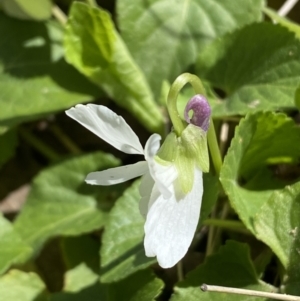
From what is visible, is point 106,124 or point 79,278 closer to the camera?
point 106,124

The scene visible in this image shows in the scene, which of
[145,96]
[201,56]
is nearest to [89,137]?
[145,96]

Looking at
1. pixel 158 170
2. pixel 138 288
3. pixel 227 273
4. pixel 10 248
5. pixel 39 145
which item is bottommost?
pixel 39 145

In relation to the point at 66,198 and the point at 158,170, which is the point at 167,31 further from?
the point at 158,170

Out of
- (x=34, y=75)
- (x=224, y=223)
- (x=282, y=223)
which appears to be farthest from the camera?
(x=34, y=75)

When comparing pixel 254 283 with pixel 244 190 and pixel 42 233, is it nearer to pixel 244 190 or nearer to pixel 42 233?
pixel 244 190

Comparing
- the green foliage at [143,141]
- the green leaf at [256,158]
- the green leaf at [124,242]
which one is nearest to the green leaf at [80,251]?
the green foliage at [143,141]

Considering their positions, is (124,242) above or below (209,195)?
below

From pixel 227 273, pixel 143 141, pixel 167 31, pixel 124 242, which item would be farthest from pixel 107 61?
pixel 227 273
